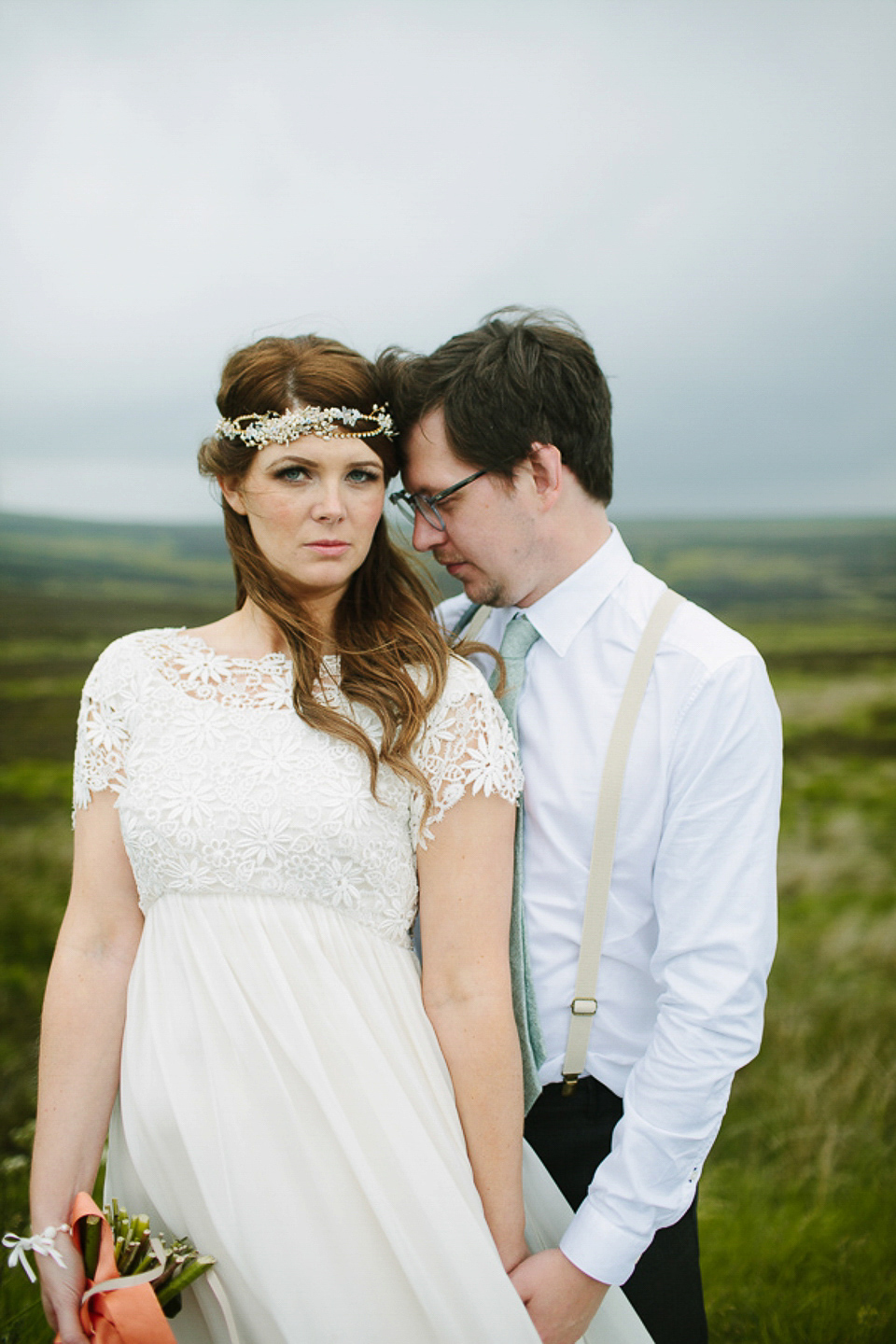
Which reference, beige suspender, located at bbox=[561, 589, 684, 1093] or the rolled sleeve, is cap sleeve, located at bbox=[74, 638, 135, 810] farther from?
the rolled sleeve

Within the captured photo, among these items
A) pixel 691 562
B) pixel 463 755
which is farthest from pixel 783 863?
pixel 463 755

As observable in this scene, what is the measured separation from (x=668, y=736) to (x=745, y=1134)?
9.25ft

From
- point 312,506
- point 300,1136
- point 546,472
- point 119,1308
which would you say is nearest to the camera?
point 119,1308

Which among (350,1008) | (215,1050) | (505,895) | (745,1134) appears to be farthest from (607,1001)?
(745,1134)

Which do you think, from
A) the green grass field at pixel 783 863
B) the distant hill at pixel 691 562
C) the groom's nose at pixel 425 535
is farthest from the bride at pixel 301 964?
the distant hill at pixel 691 562

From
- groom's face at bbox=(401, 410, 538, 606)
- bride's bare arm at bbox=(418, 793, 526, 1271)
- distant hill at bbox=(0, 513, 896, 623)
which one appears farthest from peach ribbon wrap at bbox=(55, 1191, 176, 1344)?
distant hill at bbox=(0, 513, 896, 623)

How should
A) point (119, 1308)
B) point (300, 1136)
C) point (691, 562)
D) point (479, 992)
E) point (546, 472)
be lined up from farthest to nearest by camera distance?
point (691, 562)
point (546, 472)
point (479, 992)
point (300, 1136)
point (119, 1308)

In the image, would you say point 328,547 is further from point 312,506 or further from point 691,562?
point 691,562

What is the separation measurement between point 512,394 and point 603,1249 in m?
1.55

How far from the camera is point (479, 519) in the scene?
6.50 ft

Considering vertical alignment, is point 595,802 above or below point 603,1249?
above

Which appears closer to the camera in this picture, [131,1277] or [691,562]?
[131,1277]

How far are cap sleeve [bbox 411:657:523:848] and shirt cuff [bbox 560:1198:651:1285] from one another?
69cm

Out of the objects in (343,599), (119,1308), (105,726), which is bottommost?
(119,1308)
